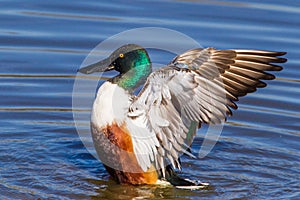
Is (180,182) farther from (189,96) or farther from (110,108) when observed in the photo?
(189,96)

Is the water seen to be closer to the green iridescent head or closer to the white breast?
the white breast

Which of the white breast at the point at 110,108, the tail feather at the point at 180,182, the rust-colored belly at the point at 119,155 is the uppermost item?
the white breast at the point at 110,108

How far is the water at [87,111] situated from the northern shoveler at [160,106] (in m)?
0.31

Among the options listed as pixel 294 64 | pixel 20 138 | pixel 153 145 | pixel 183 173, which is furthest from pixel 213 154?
pixel 294 64

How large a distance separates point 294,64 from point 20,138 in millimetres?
3864

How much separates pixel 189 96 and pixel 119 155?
971 millimetres

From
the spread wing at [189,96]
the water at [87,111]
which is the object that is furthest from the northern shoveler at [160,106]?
the water at [87,111]

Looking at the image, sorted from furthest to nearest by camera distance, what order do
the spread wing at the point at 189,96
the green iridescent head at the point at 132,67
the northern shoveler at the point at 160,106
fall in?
1. the green iridescent head at the point at 132,67
2. the northern shoveler at the point at 160,106
3. the spread wing at the point at 189,96

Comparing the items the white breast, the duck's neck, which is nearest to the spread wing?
the white breast

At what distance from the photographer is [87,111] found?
31.1 feet

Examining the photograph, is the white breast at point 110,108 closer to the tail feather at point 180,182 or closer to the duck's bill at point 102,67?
the duck's bill at point 102,67

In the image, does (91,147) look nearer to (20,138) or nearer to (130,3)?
(20,138)

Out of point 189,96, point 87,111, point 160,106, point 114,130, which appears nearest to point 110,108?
point 114,130

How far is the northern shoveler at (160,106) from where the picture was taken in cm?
725
